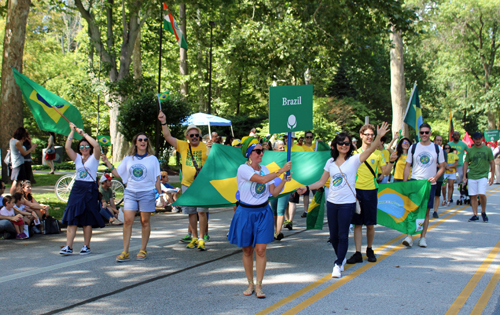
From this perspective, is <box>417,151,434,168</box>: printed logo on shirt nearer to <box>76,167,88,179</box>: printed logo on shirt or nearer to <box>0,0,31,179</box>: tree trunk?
<box>76,167,88,179</box>: printed logo on shirt

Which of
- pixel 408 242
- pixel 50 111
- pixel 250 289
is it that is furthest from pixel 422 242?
pixel 50 111

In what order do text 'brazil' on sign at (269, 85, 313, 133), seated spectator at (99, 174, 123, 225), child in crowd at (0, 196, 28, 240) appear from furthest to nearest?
seated spectator at (99, 174, 123, 225)
child in crowd at (0, 196, 28, 240)
text 'brazil' on sign at (269, 85, 313, 133)

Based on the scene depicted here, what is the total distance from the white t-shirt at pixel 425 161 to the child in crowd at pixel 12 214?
7.14 metres

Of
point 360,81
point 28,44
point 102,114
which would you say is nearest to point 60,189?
point 102,114

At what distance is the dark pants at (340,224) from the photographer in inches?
238

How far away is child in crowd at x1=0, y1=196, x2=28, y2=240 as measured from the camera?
840 centimetres

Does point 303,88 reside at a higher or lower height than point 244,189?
higher

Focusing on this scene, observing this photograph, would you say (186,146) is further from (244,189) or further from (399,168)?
(399,168)

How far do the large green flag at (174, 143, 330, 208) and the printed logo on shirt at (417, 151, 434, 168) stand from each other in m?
1.62

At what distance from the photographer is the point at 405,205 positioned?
8070 mm

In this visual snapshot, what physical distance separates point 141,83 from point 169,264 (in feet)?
49.7

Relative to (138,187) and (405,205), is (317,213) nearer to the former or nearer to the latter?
(405,205)

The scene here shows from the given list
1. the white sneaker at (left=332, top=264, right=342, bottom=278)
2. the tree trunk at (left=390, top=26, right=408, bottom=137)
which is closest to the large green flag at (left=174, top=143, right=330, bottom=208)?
the white sneaker at (left=332, top=264, right=342, bottom=278)

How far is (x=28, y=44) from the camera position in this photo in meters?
36.3
